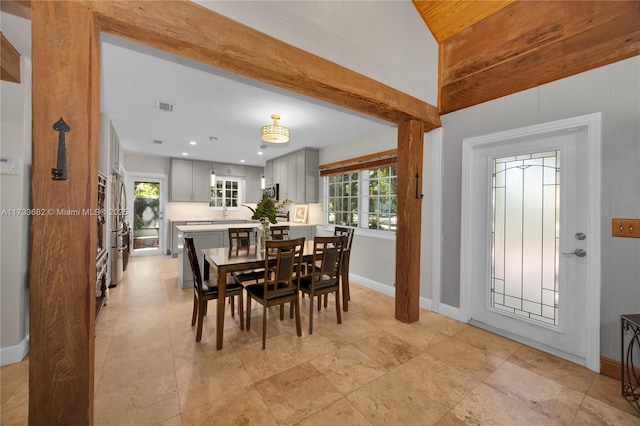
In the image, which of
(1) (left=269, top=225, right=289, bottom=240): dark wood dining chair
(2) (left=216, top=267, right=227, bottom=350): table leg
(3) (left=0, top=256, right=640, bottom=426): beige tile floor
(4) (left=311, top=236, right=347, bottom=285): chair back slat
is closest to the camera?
(3) (left=0, top=256, right=640, bottom=426): beige tile floor

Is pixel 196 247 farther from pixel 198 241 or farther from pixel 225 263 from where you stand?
pixel 225 263

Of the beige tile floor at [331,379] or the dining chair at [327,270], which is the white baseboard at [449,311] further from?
the dining chair at [327,270]

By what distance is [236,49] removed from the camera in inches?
67.1

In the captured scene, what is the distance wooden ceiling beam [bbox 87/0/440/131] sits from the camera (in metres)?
1.42

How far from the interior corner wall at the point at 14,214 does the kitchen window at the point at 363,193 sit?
3803mm

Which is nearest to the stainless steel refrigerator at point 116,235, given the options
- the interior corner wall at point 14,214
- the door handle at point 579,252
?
the interior corner wall at point 14,214

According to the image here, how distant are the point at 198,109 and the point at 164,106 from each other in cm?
39

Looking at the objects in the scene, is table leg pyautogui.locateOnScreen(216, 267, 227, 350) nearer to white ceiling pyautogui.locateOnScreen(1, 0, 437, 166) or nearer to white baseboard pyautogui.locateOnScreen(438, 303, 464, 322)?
white ceiling pyautogui.locateOnScreen(1, 0, 437, 166)

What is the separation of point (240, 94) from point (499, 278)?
3.43 metres

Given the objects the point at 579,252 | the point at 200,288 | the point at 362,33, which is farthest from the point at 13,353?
the point at 579,252

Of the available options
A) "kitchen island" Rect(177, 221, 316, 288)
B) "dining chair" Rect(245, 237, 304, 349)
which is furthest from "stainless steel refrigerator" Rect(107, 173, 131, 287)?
"dining chair" Rect(245, 237, 304, 349)

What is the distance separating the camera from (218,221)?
6.88 m

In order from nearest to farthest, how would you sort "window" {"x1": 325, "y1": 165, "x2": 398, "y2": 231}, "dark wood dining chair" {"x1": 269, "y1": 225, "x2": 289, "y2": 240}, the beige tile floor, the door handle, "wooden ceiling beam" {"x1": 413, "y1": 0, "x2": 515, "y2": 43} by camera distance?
the beige tile floor
the door handle
"wooden ceiling beam" {"x1": 413, "y1": 0, "x2": 515, "y2": 43}
"dark wood dining chair" {"x1": 269, "y1": 225, "x2": 289, "y2": 240}
"window" {"x1": 325, "y1": 165, "x2": 398, "y2": 231}

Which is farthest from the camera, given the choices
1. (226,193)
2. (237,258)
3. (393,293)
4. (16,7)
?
(226,193)
